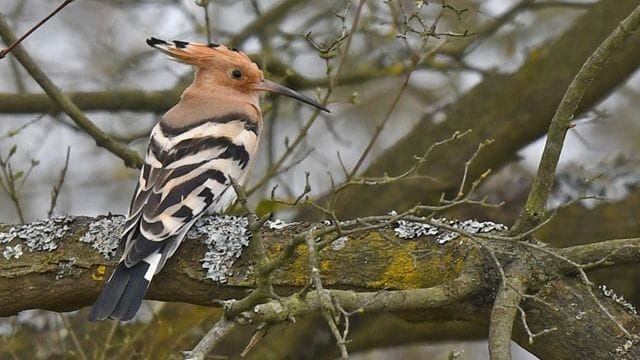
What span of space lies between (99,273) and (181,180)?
2.07ft

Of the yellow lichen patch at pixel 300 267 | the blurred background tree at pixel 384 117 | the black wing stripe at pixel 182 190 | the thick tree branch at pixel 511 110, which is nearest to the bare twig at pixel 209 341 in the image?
the yellow lichen patch at pixel 300 267

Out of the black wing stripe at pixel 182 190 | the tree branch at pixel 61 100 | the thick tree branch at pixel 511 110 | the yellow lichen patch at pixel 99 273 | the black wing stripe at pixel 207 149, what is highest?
the thick tree branch at pixel 511 110

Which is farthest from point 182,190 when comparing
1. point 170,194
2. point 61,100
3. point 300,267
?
point 61,100

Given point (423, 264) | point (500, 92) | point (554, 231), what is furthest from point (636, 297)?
point (423, 264)

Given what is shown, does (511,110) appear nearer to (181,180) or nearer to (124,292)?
(181,180)

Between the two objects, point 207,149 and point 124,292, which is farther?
point 207,149

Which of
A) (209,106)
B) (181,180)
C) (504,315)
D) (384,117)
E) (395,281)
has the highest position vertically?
(384,117)

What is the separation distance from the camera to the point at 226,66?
514cm

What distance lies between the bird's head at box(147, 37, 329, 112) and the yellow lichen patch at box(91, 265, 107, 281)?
6.01 feet

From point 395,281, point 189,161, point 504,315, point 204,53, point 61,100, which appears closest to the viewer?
point 504,315

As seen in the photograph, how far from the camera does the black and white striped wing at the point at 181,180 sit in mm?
3494

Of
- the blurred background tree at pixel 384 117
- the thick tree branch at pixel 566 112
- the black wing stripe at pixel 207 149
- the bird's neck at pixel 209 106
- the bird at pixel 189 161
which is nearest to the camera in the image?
the thick tree branch at pixel 566 112

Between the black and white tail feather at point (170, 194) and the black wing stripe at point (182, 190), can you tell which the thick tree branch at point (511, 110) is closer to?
the black and white tail feather at point (170, 194)

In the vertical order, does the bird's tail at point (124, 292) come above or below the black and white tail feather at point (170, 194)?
below
